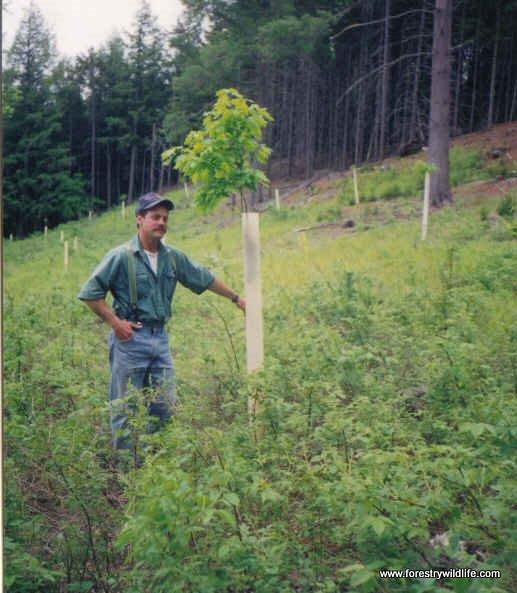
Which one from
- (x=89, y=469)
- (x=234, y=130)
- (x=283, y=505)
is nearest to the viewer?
(x=283, y=505)

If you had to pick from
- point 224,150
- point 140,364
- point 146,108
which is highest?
point 146,108

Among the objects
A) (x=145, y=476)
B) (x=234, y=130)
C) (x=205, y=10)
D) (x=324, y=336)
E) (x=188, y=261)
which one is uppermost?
(x=205, y=10)

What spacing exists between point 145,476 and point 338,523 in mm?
956

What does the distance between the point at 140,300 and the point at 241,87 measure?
1.93 m

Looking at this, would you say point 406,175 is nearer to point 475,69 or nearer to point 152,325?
point 475,69

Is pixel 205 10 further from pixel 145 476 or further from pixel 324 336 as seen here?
pixel 145 476

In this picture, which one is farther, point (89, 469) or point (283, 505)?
point (89, 469)

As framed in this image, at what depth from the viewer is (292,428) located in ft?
10.8

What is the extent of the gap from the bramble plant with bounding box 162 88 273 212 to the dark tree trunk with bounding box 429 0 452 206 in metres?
1.61

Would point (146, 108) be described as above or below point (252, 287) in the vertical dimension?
above

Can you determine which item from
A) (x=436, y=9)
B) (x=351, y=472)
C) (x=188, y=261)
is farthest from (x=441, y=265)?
(x=351, y=472)

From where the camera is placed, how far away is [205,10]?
4398 mm

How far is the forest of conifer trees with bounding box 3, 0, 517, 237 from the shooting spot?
13.1 ft

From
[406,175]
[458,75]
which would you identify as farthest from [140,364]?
[406,175]
